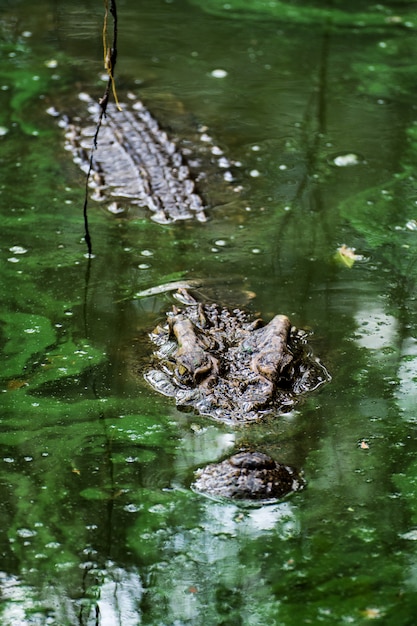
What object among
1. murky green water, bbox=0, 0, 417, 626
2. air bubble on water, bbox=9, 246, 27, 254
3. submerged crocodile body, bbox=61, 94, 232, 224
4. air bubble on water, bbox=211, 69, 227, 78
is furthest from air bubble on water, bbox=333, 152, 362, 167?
air bubble on water, bbox=9, 246, 27, 254

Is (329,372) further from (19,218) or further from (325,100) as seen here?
(325,100)

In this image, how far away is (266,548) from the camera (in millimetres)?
3098

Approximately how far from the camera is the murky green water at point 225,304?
299 centimetres

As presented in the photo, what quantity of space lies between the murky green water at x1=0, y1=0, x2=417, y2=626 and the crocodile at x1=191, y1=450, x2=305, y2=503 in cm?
5

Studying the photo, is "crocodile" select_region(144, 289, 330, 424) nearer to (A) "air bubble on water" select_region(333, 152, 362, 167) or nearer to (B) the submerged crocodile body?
(B) the submerged crocodile body

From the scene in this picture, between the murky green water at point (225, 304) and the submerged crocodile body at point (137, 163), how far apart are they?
0.49 feet

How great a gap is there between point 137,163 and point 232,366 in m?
2.27

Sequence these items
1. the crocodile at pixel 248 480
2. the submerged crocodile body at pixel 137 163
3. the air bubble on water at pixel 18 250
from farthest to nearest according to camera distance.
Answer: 1. the submerged crocodile body at pixel 137 163
2. the air bubble on water at pixel 18 250
3. the crocodile at pixel 248 480

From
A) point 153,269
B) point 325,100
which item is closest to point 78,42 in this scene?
point 325,100

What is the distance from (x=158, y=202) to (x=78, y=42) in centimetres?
270

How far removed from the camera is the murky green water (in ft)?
9.82

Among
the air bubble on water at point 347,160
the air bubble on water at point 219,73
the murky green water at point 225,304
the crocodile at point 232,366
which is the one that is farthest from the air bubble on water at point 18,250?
the air bubble on water at point 219,73

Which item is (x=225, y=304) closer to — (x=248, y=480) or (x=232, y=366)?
(x=232, y=366)

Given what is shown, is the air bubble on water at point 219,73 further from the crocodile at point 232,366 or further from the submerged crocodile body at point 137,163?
the crocodile at point 232,366
